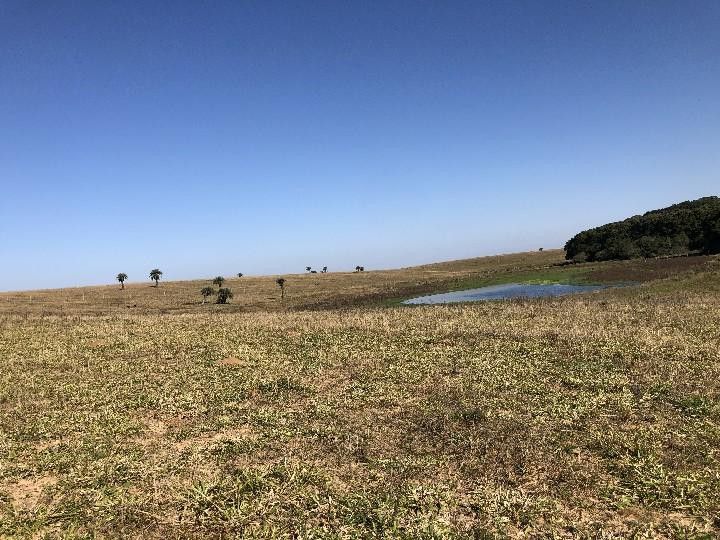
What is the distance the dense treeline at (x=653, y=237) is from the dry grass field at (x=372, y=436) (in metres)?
82.7

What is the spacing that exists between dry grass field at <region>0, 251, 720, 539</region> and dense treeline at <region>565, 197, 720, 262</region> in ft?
271

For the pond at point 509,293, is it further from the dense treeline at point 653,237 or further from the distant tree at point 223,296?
the dense treeline at point 653,237

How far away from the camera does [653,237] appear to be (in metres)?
108

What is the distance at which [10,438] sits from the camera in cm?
1438

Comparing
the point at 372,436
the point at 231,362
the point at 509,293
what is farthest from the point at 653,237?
the point at 372,436

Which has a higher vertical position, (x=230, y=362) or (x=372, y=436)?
(x=230, y=362)

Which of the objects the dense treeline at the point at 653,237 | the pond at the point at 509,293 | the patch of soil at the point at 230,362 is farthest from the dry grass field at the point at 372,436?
the dense treeline at the point at 653,237

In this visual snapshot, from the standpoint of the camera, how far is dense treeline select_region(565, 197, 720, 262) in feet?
315

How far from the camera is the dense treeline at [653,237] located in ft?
315

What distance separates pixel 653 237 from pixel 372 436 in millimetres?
114450

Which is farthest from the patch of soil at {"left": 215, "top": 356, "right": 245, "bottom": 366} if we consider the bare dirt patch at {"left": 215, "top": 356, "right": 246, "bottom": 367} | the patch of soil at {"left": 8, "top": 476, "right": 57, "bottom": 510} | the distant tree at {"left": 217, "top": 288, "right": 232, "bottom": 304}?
the distant tree at {"left": 217, "top": 288, "right": 232, "bottom": 304}

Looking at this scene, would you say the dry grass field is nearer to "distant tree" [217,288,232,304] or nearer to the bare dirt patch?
the bare dirt patch

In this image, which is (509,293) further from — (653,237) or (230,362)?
(653,237)

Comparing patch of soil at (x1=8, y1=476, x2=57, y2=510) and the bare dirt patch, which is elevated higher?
the bare dirt patch
